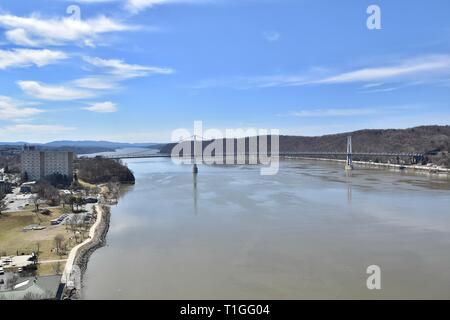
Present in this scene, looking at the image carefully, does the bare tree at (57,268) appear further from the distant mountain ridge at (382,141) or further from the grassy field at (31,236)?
the distant mountain ridge at (382,141)

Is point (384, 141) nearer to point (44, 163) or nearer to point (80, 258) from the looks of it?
point (44, 163)

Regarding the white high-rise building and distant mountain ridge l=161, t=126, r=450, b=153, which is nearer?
the white high-rise building

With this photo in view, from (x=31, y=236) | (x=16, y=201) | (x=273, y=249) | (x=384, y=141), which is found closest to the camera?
(x=273, y=249)

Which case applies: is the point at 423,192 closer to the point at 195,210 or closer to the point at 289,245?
the point at 195,210

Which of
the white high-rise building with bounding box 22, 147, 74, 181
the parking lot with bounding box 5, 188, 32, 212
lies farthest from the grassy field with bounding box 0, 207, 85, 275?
the white high-rise building with bounding box 22, 147, 74, 181

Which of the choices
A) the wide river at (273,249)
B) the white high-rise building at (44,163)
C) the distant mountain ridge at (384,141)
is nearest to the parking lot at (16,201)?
the wide river at (273,249)

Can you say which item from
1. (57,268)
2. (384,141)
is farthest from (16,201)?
(384,141)

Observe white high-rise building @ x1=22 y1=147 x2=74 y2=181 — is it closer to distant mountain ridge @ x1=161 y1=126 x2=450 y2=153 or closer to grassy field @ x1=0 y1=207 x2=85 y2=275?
grassy field @ x1=0 y1=207 x2=85 y2=275
